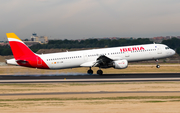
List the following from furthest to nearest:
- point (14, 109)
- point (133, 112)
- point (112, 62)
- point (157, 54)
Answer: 1. point (157, 54)
2. point (112, 62)
3. point (14, 109)
4. point (133, 112)

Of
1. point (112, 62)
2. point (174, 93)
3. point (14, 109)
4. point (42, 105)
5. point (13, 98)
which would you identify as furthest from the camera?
point (112, 62)

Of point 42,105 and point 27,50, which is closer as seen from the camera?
point 42,105

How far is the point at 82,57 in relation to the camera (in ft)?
155

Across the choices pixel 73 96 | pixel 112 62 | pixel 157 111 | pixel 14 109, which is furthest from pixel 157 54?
pixel 14 109

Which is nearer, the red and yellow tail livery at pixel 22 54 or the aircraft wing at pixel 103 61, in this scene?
the aircraft wing at pixel 103 61

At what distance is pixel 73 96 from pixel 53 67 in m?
22.2

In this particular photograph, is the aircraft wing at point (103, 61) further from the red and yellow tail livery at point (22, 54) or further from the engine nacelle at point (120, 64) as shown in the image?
the red and yellow tail livery at point (22, 54)

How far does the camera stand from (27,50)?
46.5 metres

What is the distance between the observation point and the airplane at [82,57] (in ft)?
150

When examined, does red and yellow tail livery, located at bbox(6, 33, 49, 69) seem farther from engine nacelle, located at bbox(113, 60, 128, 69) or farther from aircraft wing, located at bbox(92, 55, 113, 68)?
engine nacelle, located at bbox(113, 60, 128, 69)

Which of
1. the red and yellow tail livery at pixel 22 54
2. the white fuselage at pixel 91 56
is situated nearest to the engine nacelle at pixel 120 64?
the white fuselage at pixel 91 56

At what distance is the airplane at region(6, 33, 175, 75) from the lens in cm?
4575

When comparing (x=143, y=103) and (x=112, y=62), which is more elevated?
(x=112, y=62)

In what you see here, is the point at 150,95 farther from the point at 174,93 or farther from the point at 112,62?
the point at 112,62
